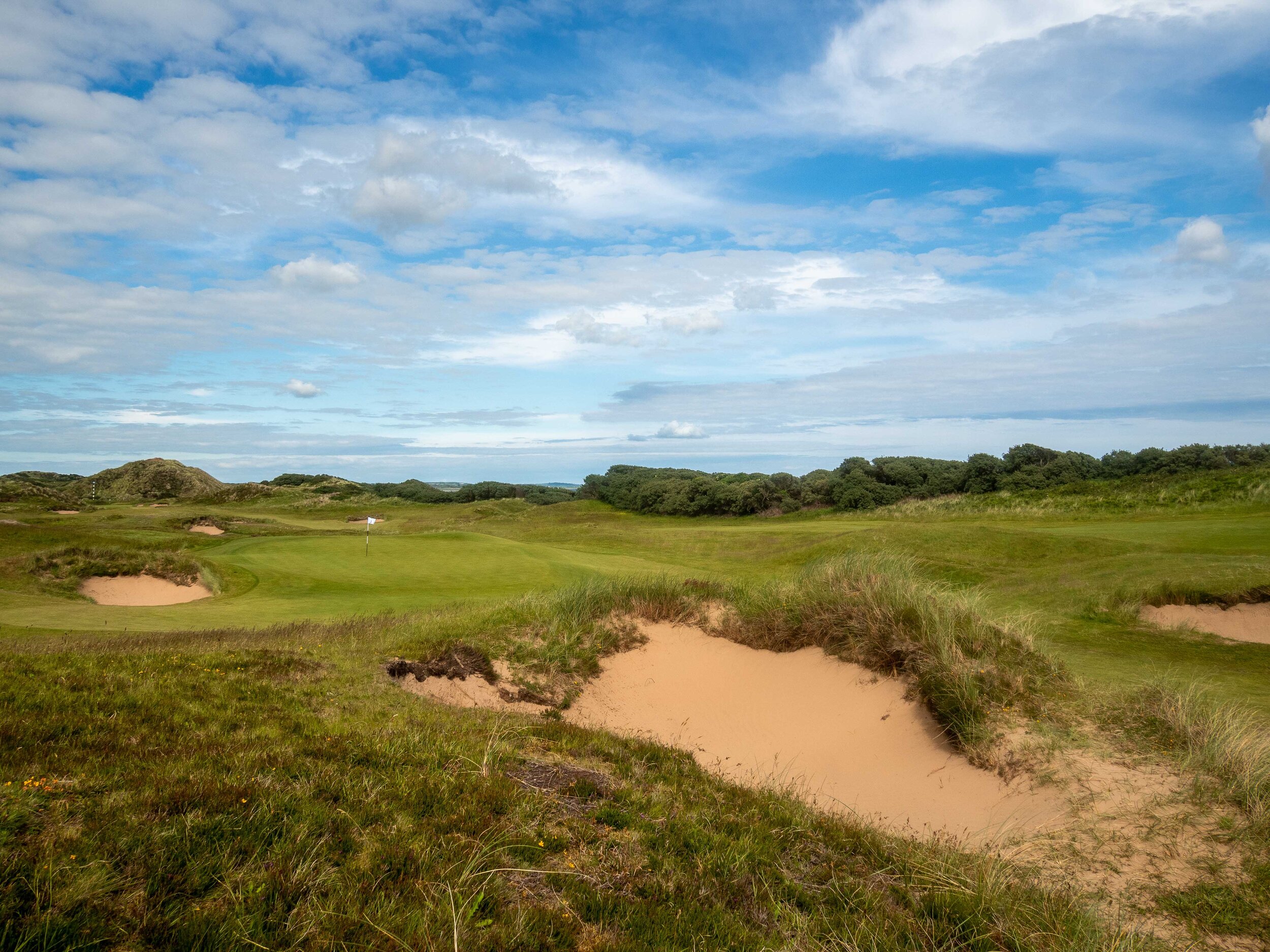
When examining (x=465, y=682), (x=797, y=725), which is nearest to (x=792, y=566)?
(x=797, y=725)

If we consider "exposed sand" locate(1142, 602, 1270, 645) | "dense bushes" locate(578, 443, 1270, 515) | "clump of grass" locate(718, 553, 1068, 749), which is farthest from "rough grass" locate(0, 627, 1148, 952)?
"dense bushes" locate(578, 443, 1270, 515)

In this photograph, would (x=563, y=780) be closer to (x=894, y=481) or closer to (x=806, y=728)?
(x=806, y=728)

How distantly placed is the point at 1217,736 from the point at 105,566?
2352cm

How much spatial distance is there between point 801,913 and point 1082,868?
99.3 inches

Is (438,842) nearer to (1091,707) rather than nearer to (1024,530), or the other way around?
(1091,707)

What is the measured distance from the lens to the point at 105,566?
62.2ft

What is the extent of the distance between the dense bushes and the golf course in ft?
113

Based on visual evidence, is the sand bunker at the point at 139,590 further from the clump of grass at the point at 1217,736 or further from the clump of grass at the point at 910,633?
the clump of grass at the point at 1217,736

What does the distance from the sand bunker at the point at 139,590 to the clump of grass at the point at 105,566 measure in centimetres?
11

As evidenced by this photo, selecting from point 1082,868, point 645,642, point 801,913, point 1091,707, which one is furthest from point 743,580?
point 801,913

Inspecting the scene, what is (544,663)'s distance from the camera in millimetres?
10344

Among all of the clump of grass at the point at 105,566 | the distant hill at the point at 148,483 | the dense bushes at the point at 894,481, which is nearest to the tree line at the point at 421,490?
the distant hill at the point at 148,483

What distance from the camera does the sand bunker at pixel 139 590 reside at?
1847 cm

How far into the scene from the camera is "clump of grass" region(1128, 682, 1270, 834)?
5270mm
